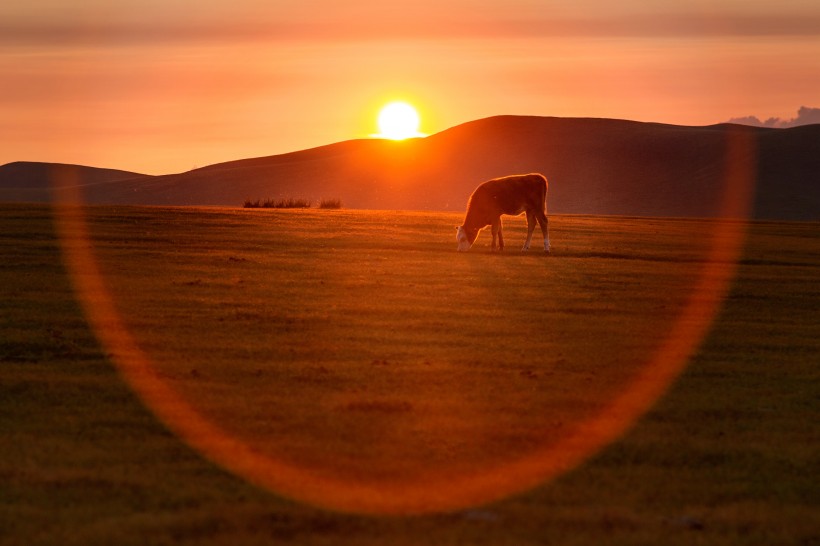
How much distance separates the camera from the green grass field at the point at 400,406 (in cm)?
855

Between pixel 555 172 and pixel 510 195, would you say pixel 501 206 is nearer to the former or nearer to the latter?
pixel 510 195

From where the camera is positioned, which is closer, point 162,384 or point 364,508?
point 364,508

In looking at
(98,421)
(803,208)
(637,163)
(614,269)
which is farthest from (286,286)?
(637,163)

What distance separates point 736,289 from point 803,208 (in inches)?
4289

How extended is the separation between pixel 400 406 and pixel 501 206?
25.7 metres

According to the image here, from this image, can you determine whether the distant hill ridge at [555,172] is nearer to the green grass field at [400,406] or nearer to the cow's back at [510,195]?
the cow's back at [510,195]

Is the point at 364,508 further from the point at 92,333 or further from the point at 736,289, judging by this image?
the point at 736,289

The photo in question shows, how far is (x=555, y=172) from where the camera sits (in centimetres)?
15638

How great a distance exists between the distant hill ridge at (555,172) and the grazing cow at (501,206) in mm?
92403

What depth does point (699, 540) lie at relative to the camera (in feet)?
26.9

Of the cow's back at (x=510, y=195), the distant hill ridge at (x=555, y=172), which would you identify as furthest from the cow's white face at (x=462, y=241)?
the distant hill ridge at (x=555, y=172)

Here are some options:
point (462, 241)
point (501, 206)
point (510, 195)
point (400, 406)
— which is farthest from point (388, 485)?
point (510, 195)

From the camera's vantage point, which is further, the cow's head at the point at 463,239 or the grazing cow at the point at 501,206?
the grazing cow at the point at 501,206

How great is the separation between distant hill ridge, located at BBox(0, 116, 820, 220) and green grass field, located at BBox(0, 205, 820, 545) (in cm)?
10925
